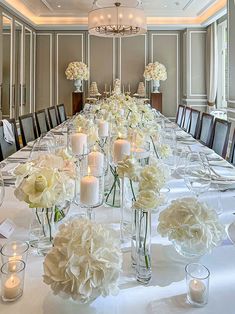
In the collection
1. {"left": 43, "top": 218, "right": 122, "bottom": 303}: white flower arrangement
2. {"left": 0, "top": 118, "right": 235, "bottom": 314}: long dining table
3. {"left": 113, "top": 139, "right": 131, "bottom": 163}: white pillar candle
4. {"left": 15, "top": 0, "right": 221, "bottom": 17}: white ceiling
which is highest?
{"left": 15, "top": 0, "right": 221, "bottom": 17}: white ceiling

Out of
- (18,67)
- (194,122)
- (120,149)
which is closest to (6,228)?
(120,149)

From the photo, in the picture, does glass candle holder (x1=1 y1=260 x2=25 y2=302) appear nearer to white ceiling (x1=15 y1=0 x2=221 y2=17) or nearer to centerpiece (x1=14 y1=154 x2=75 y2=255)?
centerpiece (x1=14 y1=154 x2=75 y2=255)

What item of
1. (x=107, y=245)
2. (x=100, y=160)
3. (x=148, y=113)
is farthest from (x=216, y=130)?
(x=107, y=245)

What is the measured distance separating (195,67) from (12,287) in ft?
23.8

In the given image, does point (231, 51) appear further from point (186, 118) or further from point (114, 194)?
point (114, 194)

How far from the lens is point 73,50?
7551 mm

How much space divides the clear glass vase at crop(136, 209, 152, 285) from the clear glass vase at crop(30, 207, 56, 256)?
281mm

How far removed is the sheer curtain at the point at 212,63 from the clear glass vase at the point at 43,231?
6382 mm

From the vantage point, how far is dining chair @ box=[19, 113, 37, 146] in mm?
3147

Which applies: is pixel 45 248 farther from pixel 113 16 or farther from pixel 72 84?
pixel 72 84

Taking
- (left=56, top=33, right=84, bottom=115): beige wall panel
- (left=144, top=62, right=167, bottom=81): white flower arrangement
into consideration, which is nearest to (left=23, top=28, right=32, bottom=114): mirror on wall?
(left=56, top=33, right=84, bottom=115): beige wall panel

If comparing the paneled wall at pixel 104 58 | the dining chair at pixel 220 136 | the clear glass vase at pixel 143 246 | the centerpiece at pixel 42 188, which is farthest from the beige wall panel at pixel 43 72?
the clear glass vase at pixel 143 246

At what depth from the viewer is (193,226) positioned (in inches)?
31.7

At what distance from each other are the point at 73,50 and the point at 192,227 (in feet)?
24.2
